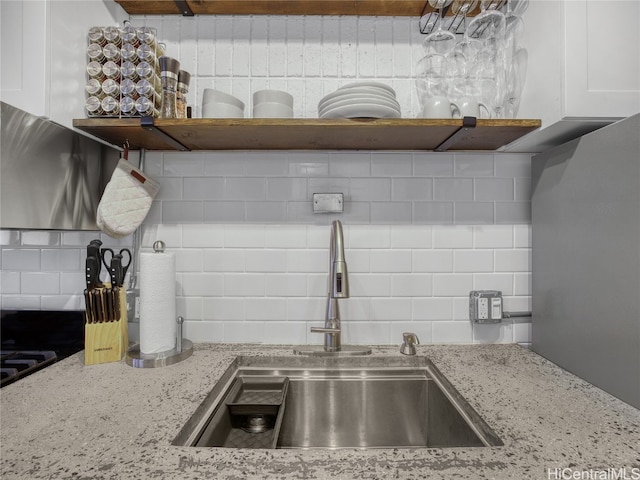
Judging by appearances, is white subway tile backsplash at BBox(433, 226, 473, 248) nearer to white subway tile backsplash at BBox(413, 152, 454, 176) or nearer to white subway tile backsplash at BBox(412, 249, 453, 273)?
white subway tile backsplash at BBox(412, 249, 453, 273)

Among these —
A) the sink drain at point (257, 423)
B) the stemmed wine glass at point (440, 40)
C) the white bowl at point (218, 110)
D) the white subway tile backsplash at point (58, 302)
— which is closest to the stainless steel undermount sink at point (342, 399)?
the sink drain at point (257, 423)

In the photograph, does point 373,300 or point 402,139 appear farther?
point 373,300

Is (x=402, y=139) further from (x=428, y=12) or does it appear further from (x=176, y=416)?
(x=176, y=416)

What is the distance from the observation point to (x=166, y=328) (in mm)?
1098

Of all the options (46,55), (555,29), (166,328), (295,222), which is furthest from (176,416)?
(555,29)

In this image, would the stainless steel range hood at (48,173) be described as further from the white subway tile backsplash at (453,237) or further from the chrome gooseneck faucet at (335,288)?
the white subway tile backsplash at (453,237)

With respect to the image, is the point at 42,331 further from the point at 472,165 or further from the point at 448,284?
the point at 472,165

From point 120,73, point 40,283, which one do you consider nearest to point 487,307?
point 120,73

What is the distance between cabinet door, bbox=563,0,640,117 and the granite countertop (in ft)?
2.53

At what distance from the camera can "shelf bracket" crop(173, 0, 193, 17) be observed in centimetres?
123

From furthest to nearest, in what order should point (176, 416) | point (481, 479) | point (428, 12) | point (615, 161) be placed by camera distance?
point (428, 12), point (615, 161), point (176, 416), point (481, 479)

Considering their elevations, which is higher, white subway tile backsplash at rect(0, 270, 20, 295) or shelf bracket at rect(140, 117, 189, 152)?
shelf bracket at rect(140, 117, 189, 152)

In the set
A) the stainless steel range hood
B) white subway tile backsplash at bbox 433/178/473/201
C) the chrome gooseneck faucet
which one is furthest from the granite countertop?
white subway tile backsplash at bbox 433/178/473/201

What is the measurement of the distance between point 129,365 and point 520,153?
156cm
